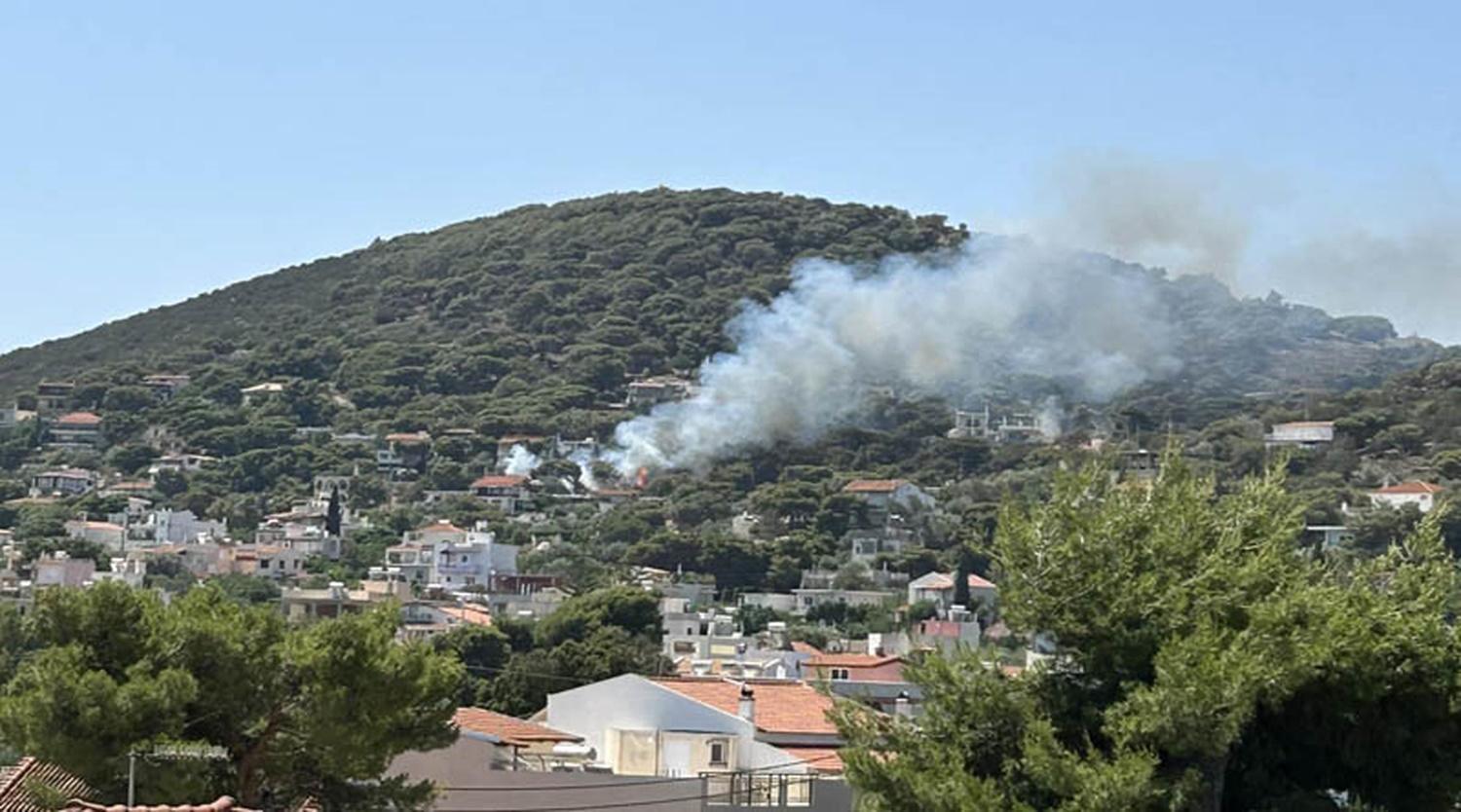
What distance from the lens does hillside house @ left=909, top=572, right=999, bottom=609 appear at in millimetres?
120375

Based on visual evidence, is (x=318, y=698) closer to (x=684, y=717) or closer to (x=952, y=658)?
(x=952, y=658)

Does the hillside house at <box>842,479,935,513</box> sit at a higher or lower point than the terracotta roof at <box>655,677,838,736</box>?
higher

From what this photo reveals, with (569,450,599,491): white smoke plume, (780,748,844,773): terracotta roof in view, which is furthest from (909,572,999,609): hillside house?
(780,748,844,773): terracotta roof

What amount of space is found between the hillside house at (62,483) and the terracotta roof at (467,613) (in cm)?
6019

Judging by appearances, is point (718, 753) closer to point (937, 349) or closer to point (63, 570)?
point (63, 570)

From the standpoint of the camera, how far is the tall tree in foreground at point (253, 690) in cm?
3309

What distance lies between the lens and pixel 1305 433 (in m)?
160

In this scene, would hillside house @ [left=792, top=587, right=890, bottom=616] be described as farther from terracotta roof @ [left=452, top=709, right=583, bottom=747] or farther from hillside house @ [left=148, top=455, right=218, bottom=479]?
terracotta roof @ [left=452, top=709, right=583, bottom=747]

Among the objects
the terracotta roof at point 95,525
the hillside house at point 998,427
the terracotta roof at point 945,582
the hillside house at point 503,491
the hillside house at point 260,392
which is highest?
the hillside house at point 260,392

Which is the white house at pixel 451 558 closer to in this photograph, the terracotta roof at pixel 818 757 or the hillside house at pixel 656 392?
the hillside house at pixel 656 392

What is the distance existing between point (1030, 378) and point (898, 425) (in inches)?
535

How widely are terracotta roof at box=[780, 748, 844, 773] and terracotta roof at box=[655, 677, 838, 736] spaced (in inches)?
19.0

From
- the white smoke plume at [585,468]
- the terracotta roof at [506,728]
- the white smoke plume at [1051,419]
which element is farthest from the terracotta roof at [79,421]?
the terracotta roof at [506,728]

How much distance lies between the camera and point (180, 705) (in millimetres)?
33188
